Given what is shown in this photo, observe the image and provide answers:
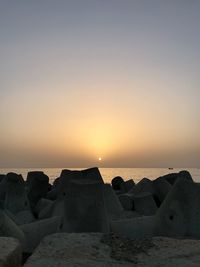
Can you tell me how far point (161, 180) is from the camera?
988 cm

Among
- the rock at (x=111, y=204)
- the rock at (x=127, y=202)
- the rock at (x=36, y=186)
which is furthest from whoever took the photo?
the rock at (x=36, y=186)

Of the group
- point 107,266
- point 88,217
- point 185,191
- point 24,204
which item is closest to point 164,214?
point 185,191

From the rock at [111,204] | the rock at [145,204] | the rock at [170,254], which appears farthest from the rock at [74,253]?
the rock at [145,204]

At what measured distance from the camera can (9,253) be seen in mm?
2553

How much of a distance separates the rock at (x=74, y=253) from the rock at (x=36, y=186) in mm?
7438

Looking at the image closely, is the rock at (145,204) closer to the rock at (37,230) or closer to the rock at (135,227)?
the rock at (135,227)

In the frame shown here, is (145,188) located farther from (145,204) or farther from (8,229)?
(8,229)

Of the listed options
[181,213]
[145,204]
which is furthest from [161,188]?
[181,213]

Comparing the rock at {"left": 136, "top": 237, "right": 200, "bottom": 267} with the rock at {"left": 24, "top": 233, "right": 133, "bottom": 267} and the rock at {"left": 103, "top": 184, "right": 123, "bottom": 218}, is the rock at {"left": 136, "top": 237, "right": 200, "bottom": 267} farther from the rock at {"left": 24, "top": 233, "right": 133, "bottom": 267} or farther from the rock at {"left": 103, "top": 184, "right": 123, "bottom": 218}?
the rock at {"left": 103, "top": 184, "right": 123, "bottom": 218}

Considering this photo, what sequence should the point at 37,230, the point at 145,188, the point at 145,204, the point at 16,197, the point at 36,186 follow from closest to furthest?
the point at 37,230 → the point at 145,204 → the point at 16,197 → the point at 145,188 → the point at 36,186

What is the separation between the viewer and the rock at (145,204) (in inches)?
326

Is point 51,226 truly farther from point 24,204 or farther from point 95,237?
point 24,204

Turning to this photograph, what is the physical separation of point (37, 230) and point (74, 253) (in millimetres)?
2639

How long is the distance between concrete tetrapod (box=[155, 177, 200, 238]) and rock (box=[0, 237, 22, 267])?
2.76 meters
